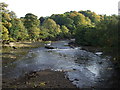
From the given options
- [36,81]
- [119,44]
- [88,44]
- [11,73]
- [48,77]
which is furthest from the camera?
[88,44]

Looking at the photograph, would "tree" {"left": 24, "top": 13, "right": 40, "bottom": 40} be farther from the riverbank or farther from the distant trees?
the riverbank

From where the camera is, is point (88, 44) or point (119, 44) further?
point (88, 44)

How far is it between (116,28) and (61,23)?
287ft

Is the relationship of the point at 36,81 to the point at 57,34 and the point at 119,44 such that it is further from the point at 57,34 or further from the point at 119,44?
the point at 57,34

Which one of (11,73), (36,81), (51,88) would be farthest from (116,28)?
(11,73)

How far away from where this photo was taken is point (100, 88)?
14.0 metres

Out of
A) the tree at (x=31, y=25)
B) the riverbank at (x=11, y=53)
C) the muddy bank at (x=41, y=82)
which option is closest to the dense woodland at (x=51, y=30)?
the tree at (x=31, y=25)

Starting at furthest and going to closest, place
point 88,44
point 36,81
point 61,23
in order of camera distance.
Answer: point 61,23, point 88,44, point 36,81

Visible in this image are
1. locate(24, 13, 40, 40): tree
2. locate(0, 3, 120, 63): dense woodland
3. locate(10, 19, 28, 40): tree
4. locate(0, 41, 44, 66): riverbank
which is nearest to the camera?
locate(0, 3, 120, 63): dense woodland

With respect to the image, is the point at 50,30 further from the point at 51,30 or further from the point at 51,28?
the point at 51,28

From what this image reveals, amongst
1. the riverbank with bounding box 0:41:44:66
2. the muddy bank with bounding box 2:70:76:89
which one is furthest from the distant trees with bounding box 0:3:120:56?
the muddy bank with bounding box 2:70:76:89

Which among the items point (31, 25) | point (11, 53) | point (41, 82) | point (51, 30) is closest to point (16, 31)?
point (31, 25)

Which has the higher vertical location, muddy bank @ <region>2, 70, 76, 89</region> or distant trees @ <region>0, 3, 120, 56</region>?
distant trees @ <region>0, 3, 120, 56</region>

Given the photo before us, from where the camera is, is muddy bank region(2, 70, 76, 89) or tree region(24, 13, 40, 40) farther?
tree region(24, 13, 40, 40)
